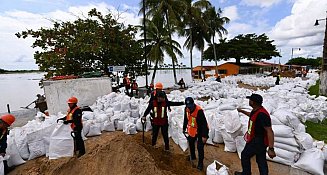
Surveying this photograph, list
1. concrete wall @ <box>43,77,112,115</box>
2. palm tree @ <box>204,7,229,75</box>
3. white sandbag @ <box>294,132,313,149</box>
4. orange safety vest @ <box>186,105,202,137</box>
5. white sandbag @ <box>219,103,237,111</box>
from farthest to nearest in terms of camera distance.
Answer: palm tree @ <box>204,7,229,75</box>
concrete wall @ <box>43,77,112,115</box>
white sandbag @ <box>219,103,237,111</box>
white sandbag @ <box>294,132,313,149</box>
orange safety vest @ <box>186,105,202,137</box>

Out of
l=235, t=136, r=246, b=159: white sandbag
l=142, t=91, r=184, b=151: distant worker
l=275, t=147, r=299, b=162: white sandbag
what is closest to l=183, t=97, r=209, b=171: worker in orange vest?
l=142, t=91, r=184, b=151: distant worker

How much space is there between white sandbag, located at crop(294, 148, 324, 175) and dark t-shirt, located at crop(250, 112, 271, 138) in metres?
1.22

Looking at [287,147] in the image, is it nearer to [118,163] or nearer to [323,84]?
[118,163]

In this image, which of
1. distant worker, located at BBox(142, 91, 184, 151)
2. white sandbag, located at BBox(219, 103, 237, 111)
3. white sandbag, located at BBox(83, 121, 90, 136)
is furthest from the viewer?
white sandbag, located at BBox(219, 103, 237, 111)

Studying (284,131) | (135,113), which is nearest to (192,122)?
(284,131)

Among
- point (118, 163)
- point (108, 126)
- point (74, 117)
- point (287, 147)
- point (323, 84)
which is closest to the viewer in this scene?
point (118, 163)

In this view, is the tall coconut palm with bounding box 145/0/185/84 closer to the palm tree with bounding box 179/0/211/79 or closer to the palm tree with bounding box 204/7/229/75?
the palm tree with bounding box 179/0/211/79

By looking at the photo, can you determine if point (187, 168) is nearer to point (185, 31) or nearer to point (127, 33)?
point (127, 33)

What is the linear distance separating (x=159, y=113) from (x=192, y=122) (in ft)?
2.81

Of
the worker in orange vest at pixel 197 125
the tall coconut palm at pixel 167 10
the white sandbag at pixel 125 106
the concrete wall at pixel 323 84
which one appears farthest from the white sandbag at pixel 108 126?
the tall coconut palm at pixel 167 10

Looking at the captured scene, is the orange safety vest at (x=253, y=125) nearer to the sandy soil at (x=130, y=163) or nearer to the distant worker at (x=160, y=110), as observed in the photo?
the sandy soil at (x=130, y=163)

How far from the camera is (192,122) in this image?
10.7 ft

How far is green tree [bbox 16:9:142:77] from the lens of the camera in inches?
412

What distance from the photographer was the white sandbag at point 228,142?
12.9ft
